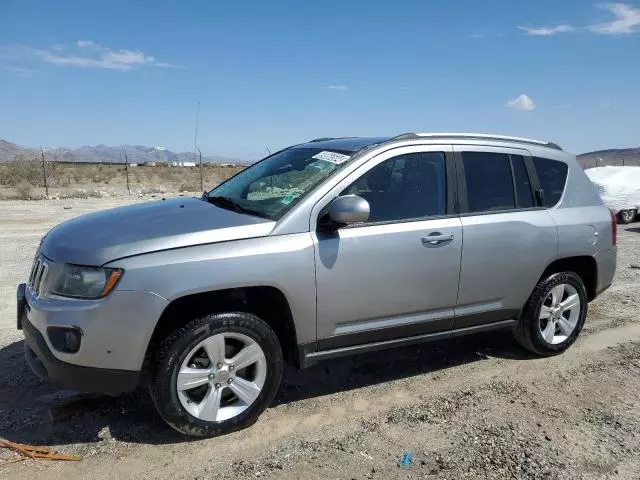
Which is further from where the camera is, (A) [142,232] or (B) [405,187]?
(B) [405,187]

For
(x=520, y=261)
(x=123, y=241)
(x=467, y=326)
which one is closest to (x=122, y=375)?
(x=123, y=241)

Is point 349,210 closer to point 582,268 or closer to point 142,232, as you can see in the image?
point 142,232

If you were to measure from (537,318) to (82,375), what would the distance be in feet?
11.7

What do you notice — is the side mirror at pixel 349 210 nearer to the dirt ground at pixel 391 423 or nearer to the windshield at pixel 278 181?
the windshield at pixel 278 181

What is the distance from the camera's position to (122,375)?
318 cm

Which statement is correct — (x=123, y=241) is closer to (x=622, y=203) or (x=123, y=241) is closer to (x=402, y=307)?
(x=402, y=307)

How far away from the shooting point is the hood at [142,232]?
3.20 metres

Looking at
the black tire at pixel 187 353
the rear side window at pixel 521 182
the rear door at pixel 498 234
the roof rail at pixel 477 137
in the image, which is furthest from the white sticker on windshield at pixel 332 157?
the rear side window at pixel 521 182

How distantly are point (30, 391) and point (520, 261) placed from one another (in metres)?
3.81

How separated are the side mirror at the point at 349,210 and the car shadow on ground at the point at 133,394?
1.42 m

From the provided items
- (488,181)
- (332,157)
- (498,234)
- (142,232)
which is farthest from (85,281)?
(488,181)

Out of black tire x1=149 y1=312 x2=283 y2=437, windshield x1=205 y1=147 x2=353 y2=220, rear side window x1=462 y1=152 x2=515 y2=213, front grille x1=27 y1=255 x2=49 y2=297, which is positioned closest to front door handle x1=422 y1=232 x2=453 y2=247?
rear side window x1=462 y1=152 x2=515 y2=213

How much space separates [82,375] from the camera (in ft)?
10.3

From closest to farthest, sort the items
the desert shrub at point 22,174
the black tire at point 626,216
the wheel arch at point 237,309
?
1. the wheel arch at point 237,309
2. the black tire at point 626,216
3. the desert shrub at point 22,174
